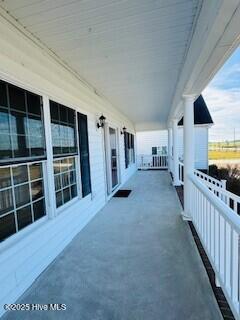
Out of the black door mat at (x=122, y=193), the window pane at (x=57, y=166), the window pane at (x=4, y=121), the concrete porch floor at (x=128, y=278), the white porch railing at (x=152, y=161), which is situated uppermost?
the window pane at (x=4, y=121)

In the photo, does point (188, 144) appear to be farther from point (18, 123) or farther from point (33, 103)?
point (18, 123)

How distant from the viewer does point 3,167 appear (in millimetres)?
2047

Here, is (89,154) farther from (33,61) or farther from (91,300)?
(91,300)

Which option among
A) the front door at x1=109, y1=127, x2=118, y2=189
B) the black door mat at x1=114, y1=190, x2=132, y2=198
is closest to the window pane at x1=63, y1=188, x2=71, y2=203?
the black door mat at x1=114, y1=190, x2=132, y2=198

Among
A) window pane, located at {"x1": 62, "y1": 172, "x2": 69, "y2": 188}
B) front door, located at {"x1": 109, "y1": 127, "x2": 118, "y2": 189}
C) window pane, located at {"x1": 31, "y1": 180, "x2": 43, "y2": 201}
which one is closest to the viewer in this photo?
window pane, located at {"x1": 31, "y1": 180, "x2": 43, "y2": 201}

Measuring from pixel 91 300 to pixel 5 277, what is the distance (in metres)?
0.87

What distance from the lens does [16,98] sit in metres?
2.28

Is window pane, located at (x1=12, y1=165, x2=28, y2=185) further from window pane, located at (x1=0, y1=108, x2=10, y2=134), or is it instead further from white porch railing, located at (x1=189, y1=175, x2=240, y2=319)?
white porch railing, located at (x1=189, y1=175, x2=240, y2=319)

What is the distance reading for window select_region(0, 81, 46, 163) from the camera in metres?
2.09

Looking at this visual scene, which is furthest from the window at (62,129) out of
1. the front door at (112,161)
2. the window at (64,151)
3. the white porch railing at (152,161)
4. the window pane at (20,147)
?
the white porch railing at (152,161)

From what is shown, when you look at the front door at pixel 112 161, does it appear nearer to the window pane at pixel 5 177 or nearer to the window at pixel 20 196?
the window at pixel 20 196

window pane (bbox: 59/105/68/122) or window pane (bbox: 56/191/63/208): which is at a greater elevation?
window pane (bbox: 59/105/68/122)

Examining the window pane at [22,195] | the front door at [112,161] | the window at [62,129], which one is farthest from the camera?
the front door at [112,161]

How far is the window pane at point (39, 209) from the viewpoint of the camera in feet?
8.60
